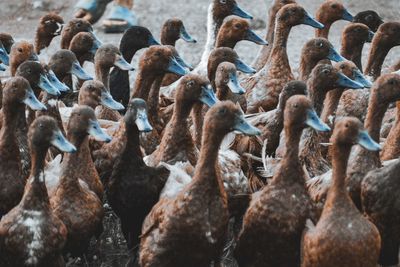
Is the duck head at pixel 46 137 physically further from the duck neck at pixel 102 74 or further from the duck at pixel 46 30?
the duck at pixel 46 30

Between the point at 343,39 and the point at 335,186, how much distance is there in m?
4.51

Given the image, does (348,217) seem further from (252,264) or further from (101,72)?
(101,72)

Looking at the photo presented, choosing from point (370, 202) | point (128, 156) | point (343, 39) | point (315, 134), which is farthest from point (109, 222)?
point (343, 39)

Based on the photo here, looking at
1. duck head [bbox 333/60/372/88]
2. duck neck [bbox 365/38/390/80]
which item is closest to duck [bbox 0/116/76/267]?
duck head [bbox 333/60/372/88]

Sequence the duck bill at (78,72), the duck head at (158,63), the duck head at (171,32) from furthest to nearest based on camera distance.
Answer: the duck head at (171,32) < the duck bill at (78,72) < the duck head at (158,63)

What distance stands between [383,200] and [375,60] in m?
3.55

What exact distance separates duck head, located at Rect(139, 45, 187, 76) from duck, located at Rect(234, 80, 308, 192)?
1.17 m

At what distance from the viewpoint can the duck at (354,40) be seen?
11.8 meters

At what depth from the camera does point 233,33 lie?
1205 centimetres

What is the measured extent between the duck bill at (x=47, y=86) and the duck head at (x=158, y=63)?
3.56 feet

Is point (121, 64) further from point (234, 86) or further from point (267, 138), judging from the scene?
point (267, 138)

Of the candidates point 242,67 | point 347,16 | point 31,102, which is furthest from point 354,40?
point 31,102

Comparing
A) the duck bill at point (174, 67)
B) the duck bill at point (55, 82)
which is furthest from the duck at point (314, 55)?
the duck bill at point (55, 82)

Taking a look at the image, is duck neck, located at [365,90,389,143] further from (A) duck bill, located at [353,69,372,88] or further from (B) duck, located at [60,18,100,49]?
(B) duck, located at [60,18,100,49]
